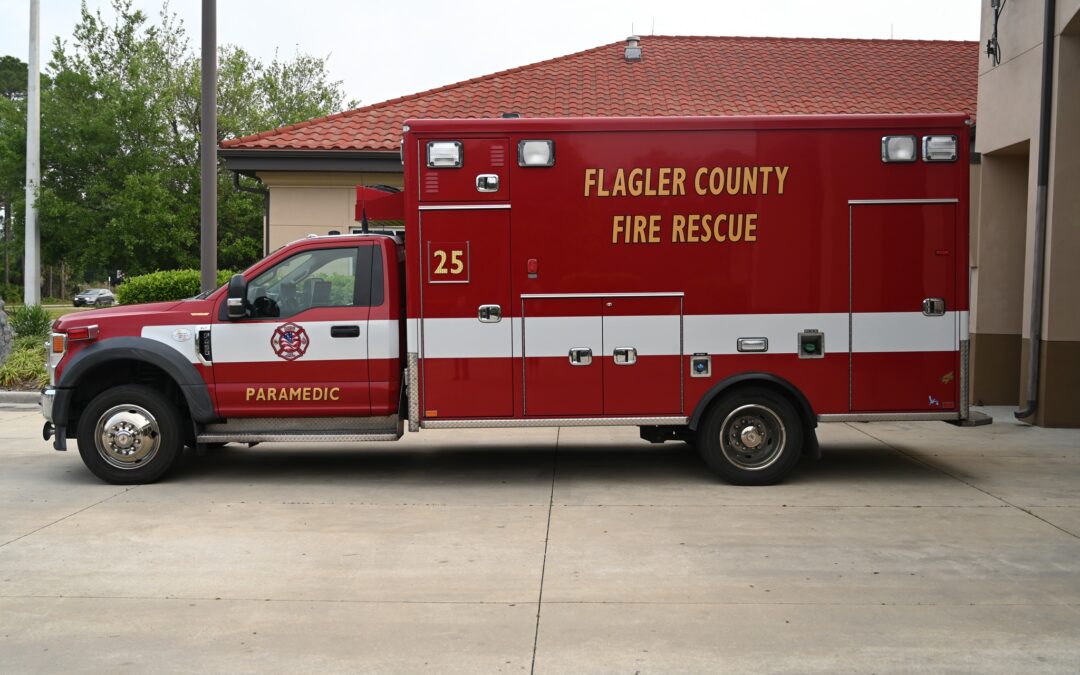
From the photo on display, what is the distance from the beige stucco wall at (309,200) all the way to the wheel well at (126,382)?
8.37 meters

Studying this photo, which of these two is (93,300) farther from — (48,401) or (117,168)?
(48,401)

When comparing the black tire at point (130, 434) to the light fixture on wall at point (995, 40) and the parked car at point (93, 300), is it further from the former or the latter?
the parked car at point (93, 300)

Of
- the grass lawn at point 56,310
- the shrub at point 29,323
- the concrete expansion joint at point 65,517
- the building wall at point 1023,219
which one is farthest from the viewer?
the grass lawn at point 56,310

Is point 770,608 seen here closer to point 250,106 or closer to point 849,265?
point 849,265

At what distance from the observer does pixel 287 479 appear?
30.9ft

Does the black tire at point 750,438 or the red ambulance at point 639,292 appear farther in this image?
the black tire at point 750,438

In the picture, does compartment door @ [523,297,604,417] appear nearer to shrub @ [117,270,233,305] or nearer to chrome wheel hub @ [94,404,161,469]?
chrome wheel hub @ [94,404,161,469]

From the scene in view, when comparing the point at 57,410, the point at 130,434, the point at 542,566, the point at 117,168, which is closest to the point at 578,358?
the point at 542,566

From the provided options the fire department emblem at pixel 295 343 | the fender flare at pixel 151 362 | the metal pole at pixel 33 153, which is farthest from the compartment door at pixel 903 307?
the metal pole at pixel 33 153

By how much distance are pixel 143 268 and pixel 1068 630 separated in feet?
111

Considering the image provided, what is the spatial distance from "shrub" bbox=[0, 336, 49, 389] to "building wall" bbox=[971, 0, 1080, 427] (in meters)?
12.9

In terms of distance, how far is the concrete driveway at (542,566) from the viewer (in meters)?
4.95

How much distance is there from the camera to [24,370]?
15492mm

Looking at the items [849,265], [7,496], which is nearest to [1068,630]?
[849,265]
